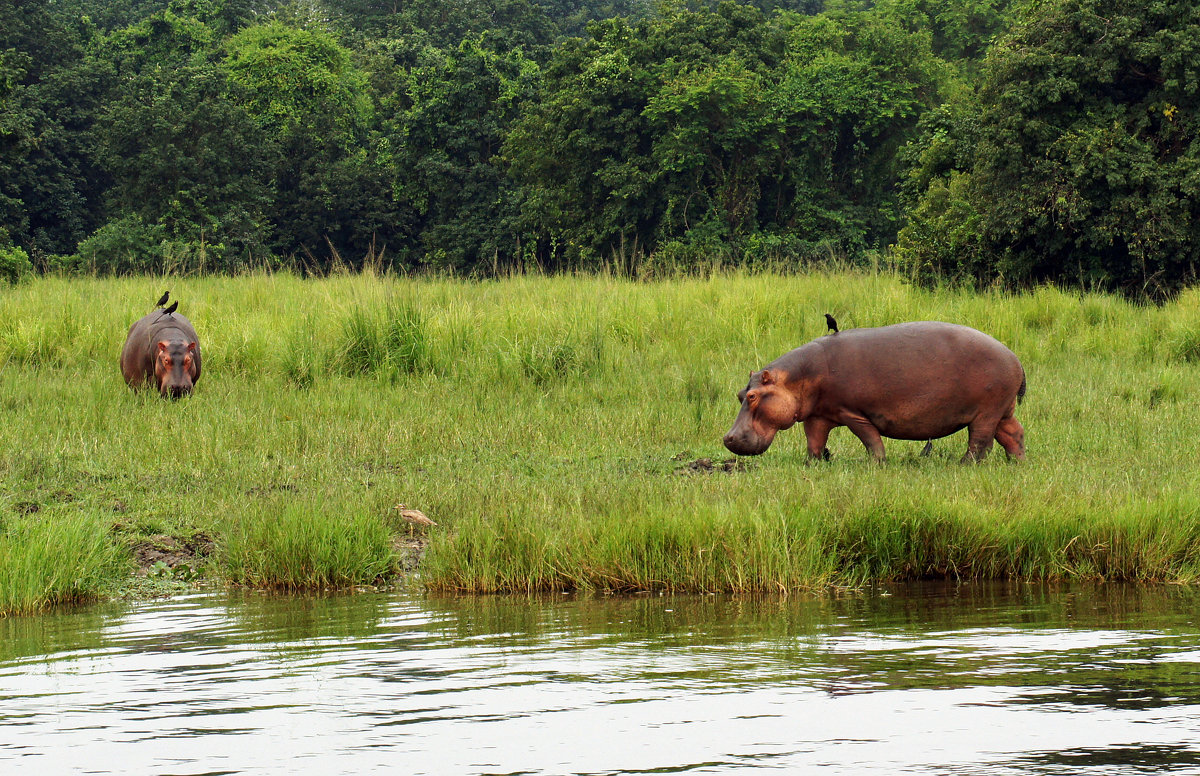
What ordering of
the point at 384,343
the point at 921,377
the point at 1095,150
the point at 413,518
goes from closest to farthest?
1. the point at 413,518
2. the point at 921,377
3. the point at 384,343
4. the point at 1095,150

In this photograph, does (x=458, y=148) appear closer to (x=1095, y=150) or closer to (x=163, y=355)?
(x=1095, y=150)

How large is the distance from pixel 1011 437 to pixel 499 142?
105 ft

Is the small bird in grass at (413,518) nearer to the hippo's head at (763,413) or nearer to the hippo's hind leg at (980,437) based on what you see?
the hippo's head at (763,413)

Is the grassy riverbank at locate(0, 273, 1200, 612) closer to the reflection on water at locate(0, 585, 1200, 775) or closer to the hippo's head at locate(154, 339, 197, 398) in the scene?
the hippo's head at locate(154, 339, 197, 398)

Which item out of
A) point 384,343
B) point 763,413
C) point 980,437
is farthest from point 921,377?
point 384,343

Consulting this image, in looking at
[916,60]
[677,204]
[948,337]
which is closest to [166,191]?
[677,204]

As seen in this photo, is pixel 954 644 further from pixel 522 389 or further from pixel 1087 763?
pixel 522 389

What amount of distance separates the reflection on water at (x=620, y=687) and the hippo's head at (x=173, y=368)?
5.90m

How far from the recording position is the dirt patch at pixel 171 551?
263 inches

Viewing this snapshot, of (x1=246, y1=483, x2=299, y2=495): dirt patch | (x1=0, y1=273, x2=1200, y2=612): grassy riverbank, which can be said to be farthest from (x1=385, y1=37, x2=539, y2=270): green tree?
(x1=246, y1=483, x2=299, y2=495): dirt patch

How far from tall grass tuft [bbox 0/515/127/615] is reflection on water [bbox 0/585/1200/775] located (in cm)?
28

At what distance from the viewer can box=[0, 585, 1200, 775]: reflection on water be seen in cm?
319

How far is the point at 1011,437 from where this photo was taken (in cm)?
825

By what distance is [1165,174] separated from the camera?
1705 centimetres
